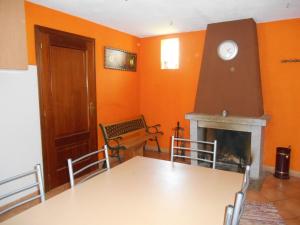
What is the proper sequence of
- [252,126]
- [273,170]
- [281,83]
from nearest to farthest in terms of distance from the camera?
1. [252,126]
2. [281,83]
3. [273,170]

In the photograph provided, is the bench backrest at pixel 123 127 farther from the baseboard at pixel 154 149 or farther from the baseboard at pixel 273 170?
the baseboard at pixel 273 170

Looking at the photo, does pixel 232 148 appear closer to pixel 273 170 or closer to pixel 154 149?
pixel 273 170

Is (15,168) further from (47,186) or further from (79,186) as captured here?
(79,186)

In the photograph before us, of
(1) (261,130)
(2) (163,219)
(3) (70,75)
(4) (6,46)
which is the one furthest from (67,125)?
(1) (261,130)

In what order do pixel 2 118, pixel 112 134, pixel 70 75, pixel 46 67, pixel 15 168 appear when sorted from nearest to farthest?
pixel 2 118 → pixel 15 168 → pixel 46 67 → pixel 70 75 → pixel 112 134

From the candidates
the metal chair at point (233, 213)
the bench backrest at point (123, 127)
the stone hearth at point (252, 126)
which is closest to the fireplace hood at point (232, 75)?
the stone hearth at point (252, 126)

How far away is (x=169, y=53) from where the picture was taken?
14.1 ft

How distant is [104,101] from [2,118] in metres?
1.61

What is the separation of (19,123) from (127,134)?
177 centimetres

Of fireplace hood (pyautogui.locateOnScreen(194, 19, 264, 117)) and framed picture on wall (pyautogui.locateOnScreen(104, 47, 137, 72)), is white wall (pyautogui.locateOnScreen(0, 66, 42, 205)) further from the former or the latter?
fireplace hood (pyautogui.locateOnScreen(194, 19, 264, 117))

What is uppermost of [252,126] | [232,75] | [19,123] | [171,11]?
[171,11]

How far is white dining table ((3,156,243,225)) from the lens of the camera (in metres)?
1.08

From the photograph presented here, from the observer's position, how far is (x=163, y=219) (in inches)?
42.6

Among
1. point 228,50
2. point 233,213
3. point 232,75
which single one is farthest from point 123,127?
point 233,213
